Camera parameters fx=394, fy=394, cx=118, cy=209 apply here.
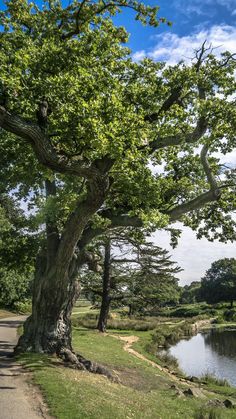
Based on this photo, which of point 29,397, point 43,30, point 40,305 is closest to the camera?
point 29,397

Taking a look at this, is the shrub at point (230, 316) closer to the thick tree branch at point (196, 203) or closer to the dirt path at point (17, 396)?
the thick tree branch at point (196, 203)

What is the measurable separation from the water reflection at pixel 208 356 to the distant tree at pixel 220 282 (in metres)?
65.7

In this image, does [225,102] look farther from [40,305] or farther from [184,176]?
[40,305]

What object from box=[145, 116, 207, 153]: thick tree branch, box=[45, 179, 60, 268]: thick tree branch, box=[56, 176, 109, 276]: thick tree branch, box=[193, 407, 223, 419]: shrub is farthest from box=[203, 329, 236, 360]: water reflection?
box=[145, 116, 207, 153]: thick tree branch

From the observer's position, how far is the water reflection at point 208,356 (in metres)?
27.0

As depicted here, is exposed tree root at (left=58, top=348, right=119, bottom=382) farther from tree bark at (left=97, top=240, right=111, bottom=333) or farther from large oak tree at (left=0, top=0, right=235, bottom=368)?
tree bark at (left=97, top=240, right=111, bottom=333)

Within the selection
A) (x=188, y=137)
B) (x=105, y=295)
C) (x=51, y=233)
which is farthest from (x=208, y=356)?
(x=188, y=137)

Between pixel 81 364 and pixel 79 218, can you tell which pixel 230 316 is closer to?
pixel 81 364

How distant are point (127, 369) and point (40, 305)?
556cm

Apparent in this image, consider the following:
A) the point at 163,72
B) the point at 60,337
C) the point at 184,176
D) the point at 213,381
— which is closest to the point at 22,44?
the point at 163,72

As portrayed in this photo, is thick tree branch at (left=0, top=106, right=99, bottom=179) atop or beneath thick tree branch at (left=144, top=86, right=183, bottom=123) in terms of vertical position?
beneath

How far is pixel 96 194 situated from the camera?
1364 cm

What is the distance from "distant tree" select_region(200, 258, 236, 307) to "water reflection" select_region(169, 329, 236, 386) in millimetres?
65654

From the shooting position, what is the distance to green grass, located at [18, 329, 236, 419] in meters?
9.53
